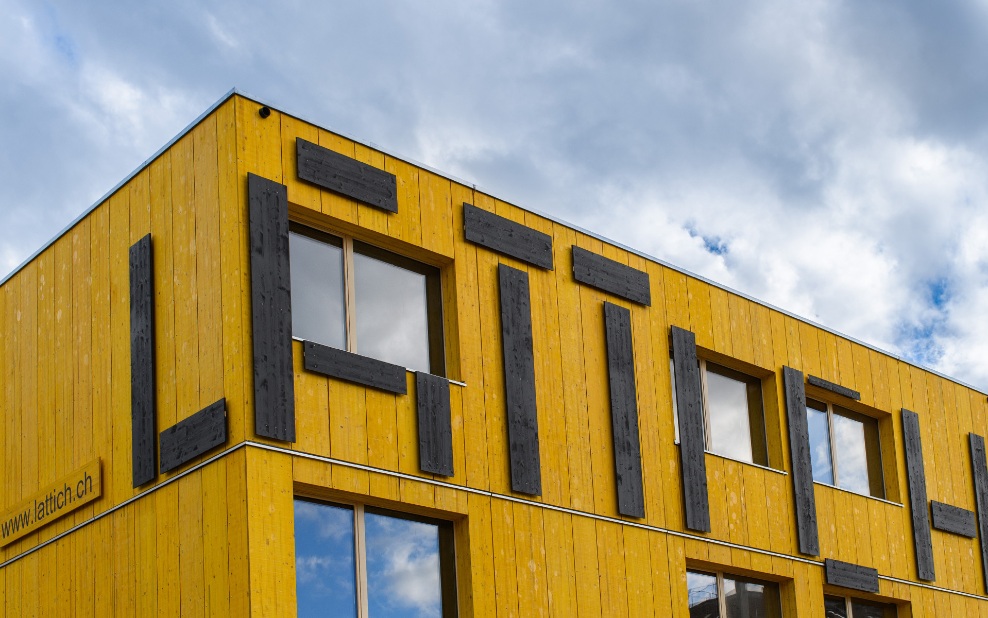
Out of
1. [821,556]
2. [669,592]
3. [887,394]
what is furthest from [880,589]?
[669,592]

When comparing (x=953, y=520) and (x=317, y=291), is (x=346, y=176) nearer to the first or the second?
(x=317, y=291)

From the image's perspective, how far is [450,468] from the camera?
15312 millimetres

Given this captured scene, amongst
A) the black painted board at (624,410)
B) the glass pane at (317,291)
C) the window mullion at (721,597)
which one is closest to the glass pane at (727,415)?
the window mullion at (721,597)

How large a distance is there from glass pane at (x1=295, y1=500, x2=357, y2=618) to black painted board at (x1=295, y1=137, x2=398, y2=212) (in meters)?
3.33

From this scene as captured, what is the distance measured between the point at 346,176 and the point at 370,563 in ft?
13.3

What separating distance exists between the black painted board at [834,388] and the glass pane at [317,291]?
8177 mm

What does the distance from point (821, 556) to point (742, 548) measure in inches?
69.7

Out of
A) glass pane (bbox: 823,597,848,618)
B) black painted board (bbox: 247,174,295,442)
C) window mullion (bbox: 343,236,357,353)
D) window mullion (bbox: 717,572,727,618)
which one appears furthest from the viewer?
glass pane (bbox: 823,597,848,618)

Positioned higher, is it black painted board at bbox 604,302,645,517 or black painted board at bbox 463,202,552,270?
black painted board at bbox 463,202,552,270

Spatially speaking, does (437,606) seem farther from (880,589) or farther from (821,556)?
(880,589)

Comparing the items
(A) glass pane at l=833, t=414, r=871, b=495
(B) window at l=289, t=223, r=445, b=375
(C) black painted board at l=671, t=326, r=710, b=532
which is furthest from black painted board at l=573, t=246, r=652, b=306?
(A) glass pane at l=833, t=414, r=871, b=495

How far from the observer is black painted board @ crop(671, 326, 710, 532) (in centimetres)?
1809

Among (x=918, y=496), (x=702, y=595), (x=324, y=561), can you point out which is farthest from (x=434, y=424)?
(x=918, y=496)

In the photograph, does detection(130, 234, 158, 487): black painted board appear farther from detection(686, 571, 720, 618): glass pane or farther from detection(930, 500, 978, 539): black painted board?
detection(930, 500, 978, 539): black painted board
